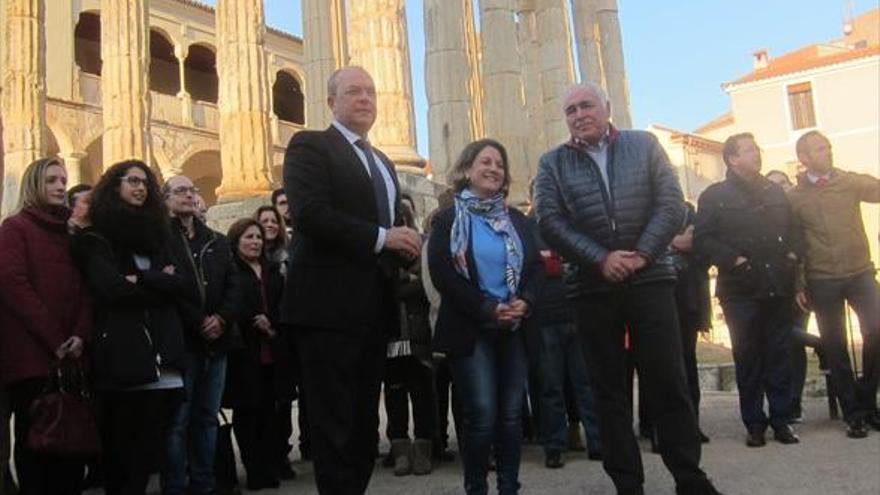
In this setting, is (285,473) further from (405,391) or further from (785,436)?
(785,436)

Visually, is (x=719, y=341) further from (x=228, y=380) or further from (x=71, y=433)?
(x=71, y=433)

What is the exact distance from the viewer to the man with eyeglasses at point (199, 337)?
17.0ft

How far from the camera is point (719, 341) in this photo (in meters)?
24.0

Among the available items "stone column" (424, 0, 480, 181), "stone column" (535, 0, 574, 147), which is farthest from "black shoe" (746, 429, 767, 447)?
"stone column" (535, 0, 574, 147)

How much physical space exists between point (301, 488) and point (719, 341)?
20161 mm

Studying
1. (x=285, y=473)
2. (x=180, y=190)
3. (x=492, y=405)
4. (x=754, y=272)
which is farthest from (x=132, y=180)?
(x=754, y=272)

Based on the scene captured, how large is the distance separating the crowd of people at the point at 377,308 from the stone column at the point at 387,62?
1171cm

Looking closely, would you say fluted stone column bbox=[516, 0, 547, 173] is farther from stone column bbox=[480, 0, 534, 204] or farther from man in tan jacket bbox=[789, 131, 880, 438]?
man in tan jacket bbox=[789, 131, 880, 438]

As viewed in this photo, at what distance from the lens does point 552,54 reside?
23.8m

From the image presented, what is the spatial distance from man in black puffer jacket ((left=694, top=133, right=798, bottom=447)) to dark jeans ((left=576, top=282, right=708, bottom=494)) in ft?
6.98

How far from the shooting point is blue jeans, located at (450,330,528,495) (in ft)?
15.2

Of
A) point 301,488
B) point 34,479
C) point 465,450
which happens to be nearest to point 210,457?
point 301,488

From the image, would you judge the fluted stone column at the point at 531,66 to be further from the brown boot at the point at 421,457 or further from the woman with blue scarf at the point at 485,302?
the woman with blue scarf at the point at 485,302

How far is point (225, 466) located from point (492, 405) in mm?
2188
